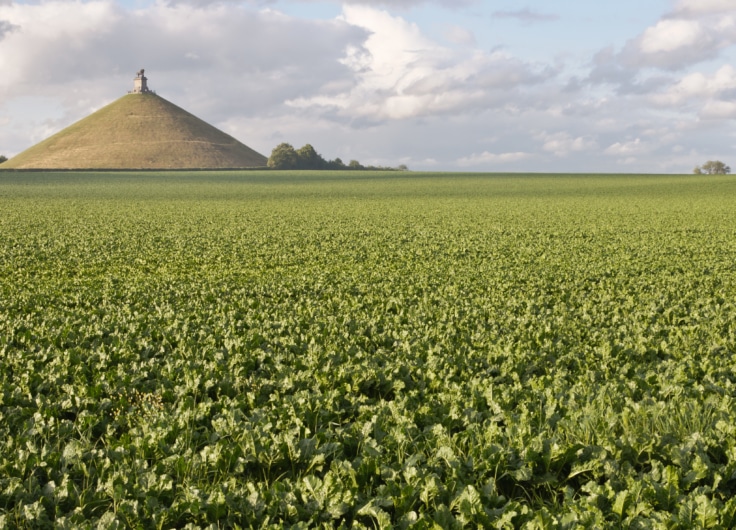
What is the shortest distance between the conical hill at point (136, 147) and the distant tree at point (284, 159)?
14.4m

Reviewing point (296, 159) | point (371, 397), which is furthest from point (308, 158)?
point (371, 397)

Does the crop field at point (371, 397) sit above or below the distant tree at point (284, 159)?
below

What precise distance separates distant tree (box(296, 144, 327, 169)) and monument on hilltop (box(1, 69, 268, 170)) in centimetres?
1836

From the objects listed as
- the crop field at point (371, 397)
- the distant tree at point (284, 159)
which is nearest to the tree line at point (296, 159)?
the distant tree at point (284, 159)

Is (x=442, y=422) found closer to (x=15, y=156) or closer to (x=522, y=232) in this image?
(x=522, y=232)

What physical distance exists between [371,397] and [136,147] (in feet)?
592

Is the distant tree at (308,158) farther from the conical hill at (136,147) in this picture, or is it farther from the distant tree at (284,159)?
the conical hill at (136,147)

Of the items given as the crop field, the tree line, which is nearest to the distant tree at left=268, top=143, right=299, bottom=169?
the tree line

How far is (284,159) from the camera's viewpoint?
516 ft

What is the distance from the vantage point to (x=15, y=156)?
607 ft

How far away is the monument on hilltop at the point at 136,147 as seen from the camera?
166 m

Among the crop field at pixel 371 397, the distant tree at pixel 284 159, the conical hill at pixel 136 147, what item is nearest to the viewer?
the crop field at pixel 371 397

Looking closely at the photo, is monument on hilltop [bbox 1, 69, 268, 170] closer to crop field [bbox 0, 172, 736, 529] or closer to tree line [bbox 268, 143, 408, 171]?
tree line [bbox 268, 143, 408, 171]

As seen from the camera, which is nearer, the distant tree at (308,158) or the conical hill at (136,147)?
the distant tree at (308,158)
